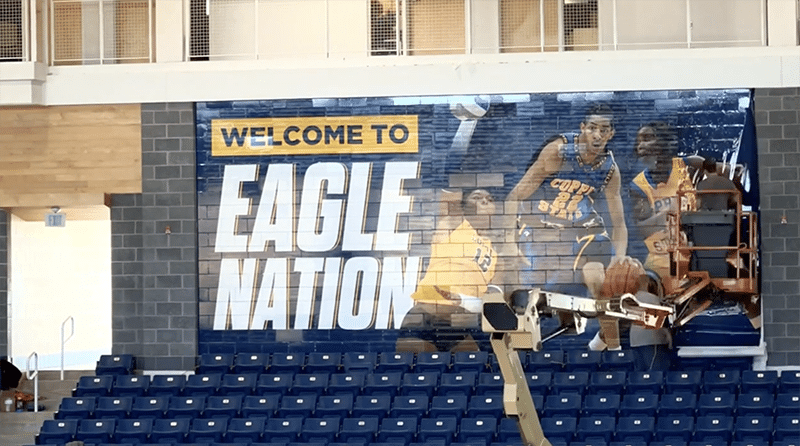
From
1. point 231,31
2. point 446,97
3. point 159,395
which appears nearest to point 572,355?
point 446,97

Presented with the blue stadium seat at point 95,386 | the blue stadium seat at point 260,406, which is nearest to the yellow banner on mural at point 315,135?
the blue stadium seat at point 95,386

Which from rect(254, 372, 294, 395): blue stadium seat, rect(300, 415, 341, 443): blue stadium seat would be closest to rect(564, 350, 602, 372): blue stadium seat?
rect(300, 415, 341, 443): blue stadium seat

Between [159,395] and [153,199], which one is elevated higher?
[153,199]

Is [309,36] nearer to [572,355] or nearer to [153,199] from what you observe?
[153,199]

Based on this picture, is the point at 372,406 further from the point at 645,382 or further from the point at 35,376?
the point at 35,376

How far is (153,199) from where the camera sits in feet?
71.2

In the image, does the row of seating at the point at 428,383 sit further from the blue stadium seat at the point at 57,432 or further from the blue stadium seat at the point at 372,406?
the blue stadium seat at the point at 57,432

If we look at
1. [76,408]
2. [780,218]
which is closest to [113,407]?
[76,408]

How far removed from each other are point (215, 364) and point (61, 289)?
364 cm

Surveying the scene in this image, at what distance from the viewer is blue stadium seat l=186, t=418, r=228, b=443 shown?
19047 millimetres

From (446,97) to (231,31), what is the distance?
377cm

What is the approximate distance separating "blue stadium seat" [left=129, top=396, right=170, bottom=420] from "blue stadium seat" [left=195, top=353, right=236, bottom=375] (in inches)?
49.3

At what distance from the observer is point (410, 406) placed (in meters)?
19.4

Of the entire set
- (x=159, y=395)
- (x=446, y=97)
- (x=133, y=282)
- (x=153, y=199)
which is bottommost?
(x=159, y=395)
